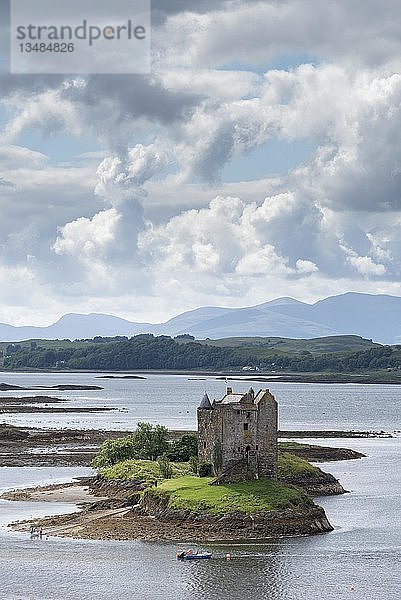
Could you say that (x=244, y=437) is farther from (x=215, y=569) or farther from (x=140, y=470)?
(x=215, y=569)

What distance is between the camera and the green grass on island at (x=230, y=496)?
97.5 meters

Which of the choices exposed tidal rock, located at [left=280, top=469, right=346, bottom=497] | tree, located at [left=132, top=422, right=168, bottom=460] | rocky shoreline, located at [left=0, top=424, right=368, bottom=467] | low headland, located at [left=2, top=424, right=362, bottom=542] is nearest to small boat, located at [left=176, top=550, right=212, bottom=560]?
low headland, located at [left=2, top=424, right=362, bottom=542]

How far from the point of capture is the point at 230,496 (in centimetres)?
9881

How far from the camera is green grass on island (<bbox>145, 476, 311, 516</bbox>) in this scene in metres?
97.5

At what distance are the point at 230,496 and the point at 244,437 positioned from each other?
735 centimetres

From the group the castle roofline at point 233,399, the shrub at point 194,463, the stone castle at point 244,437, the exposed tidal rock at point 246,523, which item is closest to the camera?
the exposed tidal rock at point 246,523

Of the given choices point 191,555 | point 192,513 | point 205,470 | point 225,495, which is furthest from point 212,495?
point 191,555

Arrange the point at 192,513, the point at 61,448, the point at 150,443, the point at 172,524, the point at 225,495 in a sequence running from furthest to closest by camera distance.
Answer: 1. the point at 61,448
2. the point at 150,443
3. the point at 225,495
4. the point at 192,513
5. the point at 172,524

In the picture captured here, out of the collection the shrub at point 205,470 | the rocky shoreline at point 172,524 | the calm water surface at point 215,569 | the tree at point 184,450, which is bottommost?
the calm water surface at point 215,569

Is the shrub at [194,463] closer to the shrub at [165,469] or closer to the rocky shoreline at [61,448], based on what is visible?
the shrub at [165,469]

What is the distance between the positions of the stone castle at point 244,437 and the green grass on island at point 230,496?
1560 mm

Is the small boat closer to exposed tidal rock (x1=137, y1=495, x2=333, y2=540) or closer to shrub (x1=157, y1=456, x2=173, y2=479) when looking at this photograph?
exposed tidal rock (x1=137, y1=495, x2=333, y2=540)

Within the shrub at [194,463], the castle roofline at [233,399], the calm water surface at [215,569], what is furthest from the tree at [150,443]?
the calm water surface at [215,569]

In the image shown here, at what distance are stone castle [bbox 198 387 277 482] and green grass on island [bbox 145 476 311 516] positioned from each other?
156 centimetres
